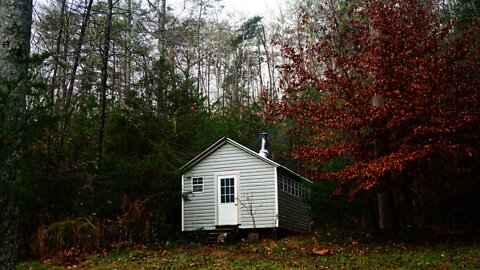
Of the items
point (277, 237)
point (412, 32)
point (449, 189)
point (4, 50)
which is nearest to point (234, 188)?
point (277, 237)

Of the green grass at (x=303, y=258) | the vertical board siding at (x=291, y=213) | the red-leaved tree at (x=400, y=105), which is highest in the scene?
the red-leaved tree at (x=400, y=105)

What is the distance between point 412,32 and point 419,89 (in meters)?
1.64

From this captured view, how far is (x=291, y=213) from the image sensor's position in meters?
16.9

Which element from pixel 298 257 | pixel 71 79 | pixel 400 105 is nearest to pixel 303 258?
pixel 298 257

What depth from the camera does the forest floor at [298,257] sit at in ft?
31.4

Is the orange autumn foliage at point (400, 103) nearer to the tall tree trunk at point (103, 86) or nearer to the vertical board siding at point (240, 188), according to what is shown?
the vertical board siding at point (240, 188)

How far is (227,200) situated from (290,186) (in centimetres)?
264

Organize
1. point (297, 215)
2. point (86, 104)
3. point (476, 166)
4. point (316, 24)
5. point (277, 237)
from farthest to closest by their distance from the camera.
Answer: point (316, 24) < point (297, 215) < point (277, 237) < point (86, 104) < point (476, 166)

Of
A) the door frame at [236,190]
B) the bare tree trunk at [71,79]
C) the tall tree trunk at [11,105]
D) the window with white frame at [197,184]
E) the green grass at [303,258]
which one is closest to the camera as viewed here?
the tall tree trunk at [11,105]

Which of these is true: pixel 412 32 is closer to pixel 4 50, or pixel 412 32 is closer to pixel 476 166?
pixel 476 166

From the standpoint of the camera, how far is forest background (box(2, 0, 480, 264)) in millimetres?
10562

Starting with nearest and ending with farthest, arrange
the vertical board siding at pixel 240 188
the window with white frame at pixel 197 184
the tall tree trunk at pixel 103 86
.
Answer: the tall tree trunk at pixel 103 86, the vertical board siding at pixel 240 188, the window with white frame at pixel 197 184

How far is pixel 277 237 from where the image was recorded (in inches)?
604

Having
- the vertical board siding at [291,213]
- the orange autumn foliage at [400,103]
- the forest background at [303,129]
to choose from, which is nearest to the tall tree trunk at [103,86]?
the forest background at [303,129]
